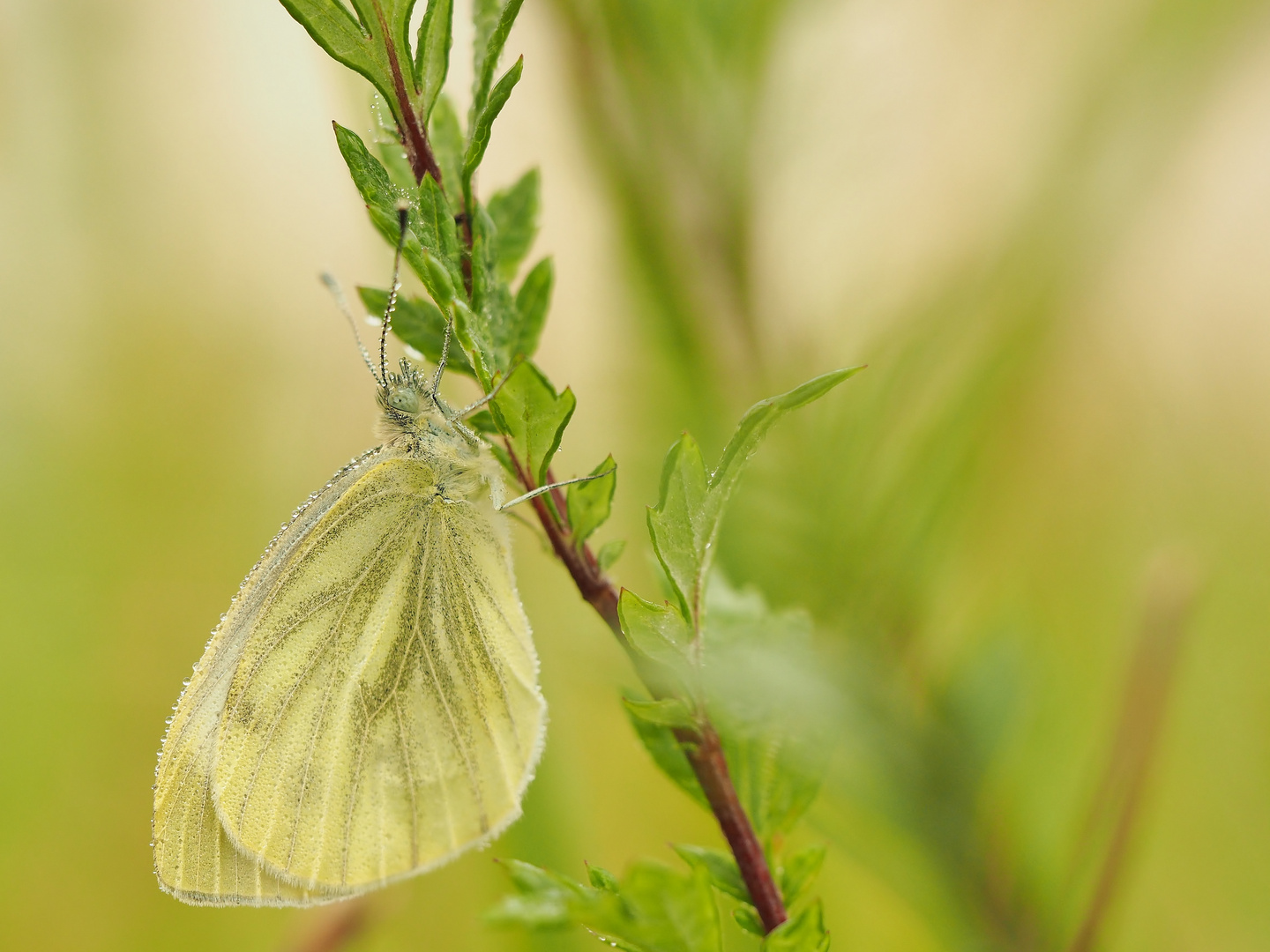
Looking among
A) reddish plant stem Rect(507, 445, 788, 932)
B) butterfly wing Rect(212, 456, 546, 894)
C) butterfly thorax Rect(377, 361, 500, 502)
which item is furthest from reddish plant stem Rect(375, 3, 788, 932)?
butterfly thorax Rect(377, 361, 500, 502)

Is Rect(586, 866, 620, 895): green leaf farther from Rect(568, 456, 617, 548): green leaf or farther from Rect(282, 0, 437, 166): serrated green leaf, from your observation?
Rect(282, 0, 437, 166): serrated green leaf

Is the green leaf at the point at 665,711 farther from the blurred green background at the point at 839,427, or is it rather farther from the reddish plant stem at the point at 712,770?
the blurred green background at the point at 839,427

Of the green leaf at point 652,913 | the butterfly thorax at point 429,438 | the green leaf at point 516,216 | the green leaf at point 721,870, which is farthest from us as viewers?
the butterfly thorax at point 429,438

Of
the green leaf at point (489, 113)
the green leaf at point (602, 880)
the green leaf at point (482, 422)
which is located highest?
the green leaf at point (489, 113)

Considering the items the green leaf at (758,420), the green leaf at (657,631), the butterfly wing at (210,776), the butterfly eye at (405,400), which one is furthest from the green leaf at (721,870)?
the butterfly eye at (405,400)

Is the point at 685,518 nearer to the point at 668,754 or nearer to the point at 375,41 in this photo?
the point at 668,754

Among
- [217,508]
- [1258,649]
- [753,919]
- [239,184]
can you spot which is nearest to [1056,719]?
[753,919]

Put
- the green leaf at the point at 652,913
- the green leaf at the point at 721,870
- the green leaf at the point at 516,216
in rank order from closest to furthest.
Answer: the green leaf at the point at 652,913, the green leaf at the point at 721,870, the green leaf at the point at 516,216

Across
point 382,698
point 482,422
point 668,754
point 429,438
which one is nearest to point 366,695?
point 382,698

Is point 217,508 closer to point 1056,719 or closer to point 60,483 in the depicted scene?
point 60,483
